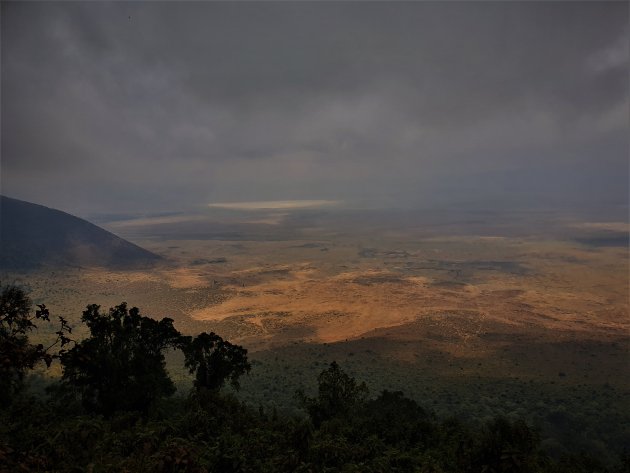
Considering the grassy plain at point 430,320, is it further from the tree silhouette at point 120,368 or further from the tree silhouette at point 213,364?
the tree silhouette at point 120,368

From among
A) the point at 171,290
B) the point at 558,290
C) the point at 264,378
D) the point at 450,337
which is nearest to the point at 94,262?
the point at 171,290

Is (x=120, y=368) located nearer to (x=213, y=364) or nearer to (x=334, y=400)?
(x=213, y=364)

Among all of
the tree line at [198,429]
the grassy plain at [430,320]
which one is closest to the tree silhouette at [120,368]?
the tree line at [198,429]

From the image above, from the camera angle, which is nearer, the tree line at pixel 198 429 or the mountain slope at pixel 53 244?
the tree line at pixel 198 429

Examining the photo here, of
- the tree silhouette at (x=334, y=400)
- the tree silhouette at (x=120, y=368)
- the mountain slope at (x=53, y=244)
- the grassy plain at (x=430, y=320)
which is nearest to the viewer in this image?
the tree silhouette at (x=120, y=368)

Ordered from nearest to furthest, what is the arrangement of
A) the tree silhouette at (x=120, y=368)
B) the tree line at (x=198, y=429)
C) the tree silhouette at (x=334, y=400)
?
the tree line at (x=198, y=429)
the tree silhouette at (x=120, y=368)
the tree silhouette at (x=334, y=400)

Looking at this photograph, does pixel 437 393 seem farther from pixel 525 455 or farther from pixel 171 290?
pixel 171 290

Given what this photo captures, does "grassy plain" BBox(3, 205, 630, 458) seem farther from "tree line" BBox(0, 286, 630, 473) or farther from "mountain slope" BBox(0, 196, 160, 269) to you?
"mountain slope" BBox(0, 196, 160, 269)
